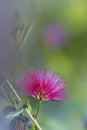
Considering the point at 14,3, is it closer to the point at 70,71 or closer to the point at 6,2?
the point at 6,2

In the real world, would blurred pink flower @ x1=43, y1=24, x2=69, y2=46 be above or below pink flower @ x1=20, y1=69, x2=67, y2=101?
above

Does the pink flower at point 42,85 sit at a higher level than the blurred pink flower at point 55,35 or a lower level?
lower

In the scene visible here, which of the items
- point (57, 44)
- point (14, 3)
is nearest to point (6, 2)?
point (14, 3)
